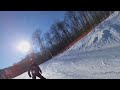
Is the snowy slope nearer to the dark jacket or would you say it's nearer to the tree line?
the tree line

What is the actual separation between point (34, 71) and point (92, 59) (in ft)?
2.71

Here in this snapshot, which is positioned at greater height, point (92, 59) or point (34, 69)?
point (34, 69)

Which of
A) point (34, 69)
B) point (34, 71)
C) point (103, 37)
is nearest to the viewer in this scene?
point (34, 71)

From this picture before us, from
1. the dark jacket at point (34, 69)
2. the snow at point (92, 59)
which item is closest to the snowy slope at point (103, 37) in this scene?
the snow at point (92, 59)

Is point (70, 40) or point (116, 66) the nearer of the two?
point (116, 66)

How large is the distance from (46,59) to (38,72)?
0.22 m

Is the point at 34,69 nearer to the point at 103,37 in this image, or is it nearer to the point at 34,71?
the point at 34,71

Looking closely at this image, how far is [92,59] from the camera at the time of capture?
4375mm

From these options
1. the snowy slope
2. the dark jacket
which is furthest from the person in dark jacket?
the snowy slope

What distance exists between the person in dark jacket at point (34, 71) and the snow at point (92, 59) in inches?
2.3

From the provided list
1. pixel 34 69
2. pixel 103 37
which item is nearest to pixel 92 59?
pixel 103 37
